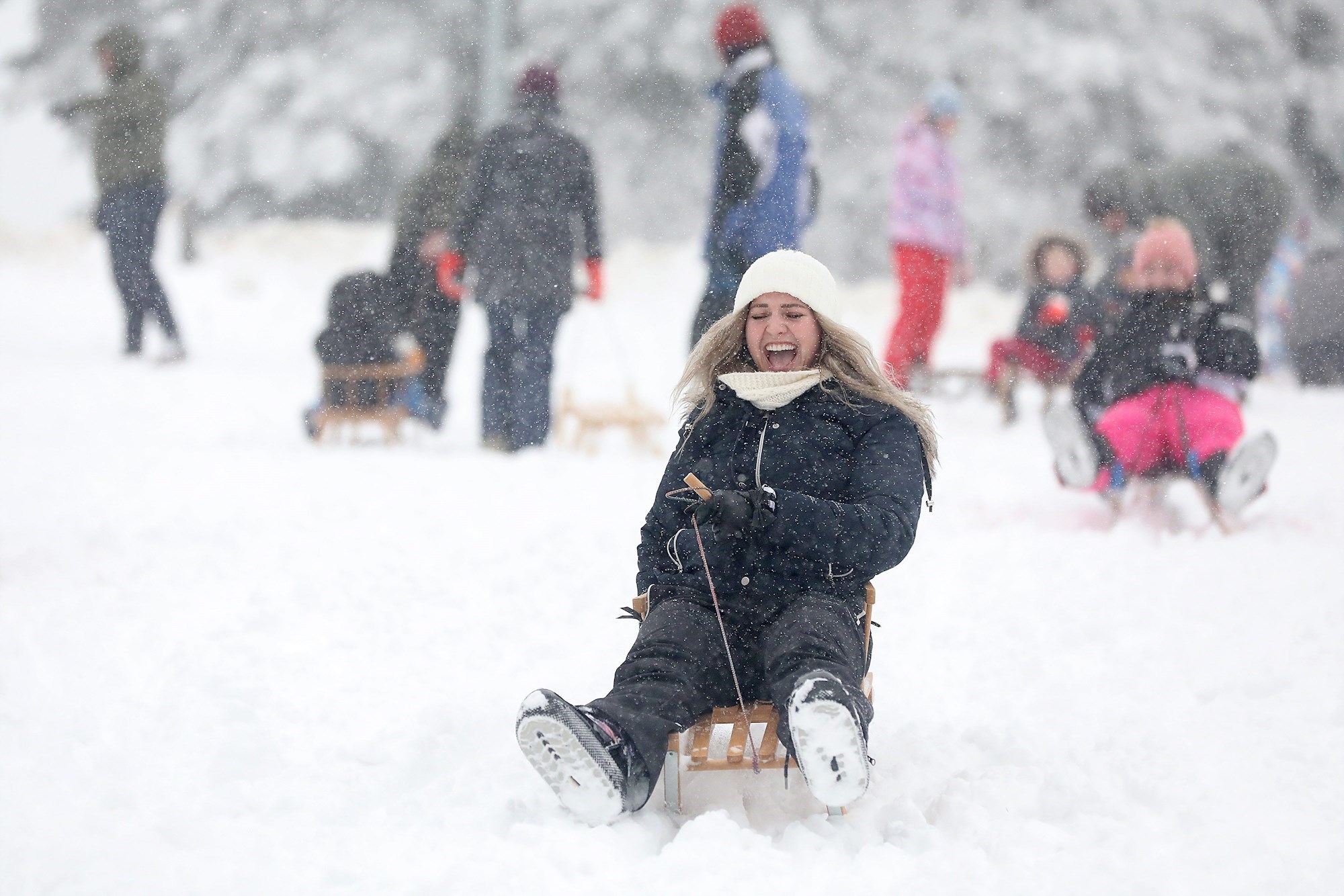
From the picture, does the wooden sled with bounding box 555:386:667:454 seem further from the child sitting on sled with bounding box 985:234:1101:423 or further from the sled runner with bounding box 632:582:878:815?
the sled runner with bounding box 632:582:878:815

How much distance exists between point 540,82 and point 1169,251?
132 inches

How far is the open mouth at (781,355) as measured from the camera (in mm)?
2865

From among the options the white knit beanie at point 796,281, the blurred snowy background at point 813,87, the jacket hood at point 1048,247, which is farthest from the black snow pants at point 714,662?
the blurred snowy background at point 813,87

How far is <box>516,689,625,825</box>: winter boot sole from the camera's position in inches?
89.7

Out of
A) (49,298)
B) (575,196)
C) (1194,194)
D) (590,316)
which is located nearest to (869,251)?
(590,316)

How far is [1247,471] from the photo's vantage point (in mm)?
4859

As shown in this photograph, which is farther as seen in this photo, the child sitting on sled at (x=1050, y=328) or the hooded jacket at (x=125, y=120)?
the hooded jacket at (x=125, y=120)

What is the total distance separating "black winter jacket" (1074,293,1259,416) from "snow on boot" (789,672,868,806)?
137 inches

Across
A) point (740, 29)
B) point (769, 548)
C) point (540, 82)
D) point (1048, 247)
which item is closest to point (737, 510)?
point (769, 548)

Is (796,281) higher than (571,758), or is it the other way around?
(796,281)

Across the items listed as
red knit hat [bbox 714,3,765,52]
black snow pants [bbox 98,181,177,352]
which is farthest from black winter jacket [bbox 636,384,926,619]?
black snow pants [bbox 98,181,177,352]

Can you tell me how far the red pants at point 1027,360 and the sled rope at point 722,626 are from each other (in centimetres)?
618

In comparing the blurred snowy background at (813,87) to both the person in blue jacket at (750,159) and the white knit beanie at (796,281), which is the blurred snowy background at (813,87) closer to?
the person in blue jacket at (750,159)

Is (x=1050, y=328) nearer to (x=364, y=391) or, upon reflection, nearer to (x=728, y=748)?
(x=364, y=391)
